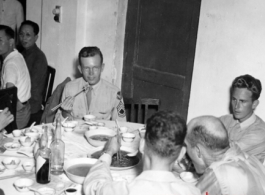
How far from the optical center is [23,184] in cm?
185

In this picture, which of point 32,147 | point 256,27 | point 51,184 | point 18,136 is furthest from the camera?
point 256,27

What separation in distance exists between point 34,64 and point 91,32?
2.90 feet

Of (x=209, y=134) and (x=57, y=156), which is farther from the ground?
(x=209, y=134)

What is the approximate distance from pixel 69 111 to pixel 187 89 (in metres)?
1.44

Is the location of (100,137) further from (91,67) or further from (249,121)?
(249,121)

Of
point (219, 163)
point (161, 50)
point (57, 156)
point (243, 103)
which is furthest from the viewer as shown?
point (161, 50)

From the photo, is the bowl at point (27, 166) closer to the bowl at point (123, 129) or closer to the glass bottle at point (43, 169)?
the glass bottle at point (43, 169)

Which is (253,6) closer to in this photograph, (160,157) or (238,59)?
(238,59)

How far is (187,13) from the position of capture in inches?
154

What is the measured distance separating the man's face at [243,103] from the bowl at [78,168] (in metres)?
1.32

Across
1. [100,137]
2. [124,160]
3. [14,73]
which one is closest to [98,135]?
[100,137]

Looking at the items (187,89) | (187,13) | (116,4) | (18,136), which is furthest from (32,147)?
(116,4)

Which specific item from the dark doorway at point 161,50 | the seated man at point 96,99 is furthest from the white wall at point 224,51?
the seated man at point 96,99

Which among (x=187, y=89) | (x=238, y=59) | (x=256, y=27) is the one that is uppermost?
(x=256, y=27)
